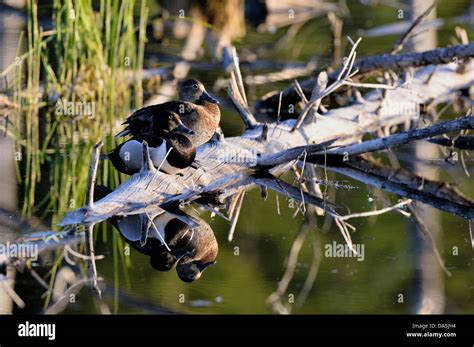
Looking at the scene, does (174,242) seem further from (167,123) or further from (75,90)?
(75,90)

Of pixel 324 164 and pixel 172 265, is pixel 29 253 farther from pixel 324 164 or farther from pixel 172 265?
pixel 324 164

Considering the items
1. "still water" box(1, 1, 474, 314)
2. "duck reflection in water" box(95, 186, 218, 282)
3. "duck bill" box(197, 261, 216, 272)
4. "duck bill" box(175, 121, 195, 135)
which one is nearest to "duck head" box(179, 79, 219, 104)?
"duck bill" box(175, 121, 195, 135)

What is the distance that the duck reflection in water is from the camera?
5551 mm

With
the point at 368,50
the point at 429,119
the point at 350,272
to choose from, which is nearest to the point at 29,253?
the point at 350,272

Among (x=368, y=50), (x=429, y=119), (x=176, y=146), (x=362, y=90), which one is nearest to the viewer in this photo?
(x=176, y=146)

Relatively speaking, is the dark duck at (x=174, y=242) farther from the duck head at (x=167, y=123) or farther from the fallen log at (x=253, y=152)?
the duck head at (x=167, y=123)

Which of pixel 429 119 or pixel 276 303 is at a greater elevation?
pixel 429 119

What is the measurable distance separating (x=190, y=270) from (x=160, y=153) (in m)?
1.19

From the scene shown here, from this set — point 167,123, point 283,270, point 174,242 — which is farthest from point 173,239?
point 167,123

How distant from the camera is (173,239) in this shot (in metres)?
5.89

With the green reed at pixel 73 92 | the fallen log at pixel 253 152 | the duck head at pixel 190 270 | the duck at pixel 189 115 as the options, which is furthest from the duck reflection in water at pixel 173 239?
the green reed at pixel 73 92

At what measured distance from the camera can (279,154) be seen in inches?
284

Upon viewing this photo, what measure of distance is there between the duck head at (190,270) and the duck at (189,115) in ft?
4.59

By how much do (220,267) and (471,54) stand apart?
3.58 meters
